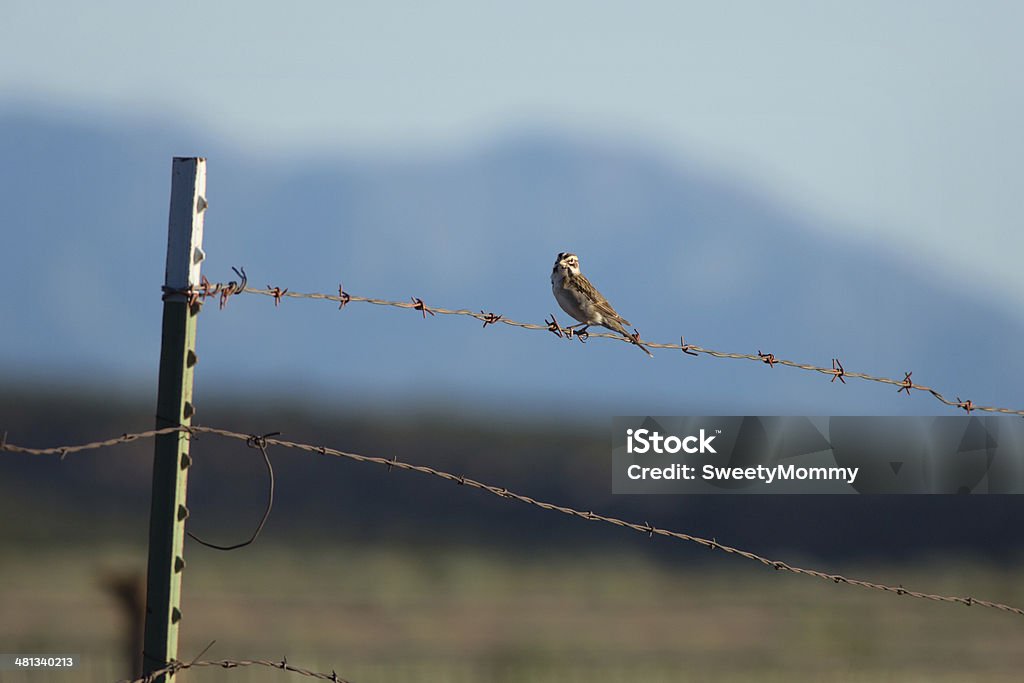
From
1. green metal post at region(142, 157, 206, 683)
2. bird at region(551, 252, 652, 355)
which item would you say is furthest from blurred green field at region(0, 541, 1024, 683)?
green metal post at region(142, 157, 206, 683)

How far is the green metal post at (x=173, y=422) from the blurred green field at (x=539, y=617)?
8191mm

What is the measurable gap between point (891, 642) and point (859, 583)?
1718 centimetres

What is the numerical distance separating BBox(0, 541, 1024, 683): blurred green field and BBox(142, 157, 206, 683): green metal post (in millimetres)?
8191

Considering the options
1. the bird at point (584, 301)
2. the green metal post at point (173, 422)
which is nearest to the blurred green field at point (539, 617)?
the bird at point (584, 301)

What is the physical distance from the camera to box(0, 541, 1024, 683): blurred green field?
61.2ft

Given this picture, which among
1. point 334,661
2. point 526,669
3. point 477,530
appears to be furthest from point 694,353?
point 477,530

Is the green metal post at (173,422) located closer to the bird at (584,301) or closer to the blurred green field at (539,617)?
the bird at (584,301)

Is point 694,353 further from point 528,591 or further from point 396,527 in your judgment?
point 396,527

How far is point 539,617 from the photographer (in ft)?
86.2

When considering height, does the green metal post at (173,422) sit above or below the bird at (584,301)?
below

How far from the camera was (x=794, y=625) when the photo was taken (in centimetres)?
2548

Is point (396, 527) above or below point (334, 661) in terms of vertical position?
above

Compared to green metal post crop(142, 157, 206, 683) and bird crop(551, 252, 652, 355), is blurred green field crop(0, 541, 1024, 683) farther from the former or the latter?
green metal post crop(142, 157, 206, 683)

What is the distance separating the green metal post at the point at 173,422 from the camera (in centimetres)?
389
